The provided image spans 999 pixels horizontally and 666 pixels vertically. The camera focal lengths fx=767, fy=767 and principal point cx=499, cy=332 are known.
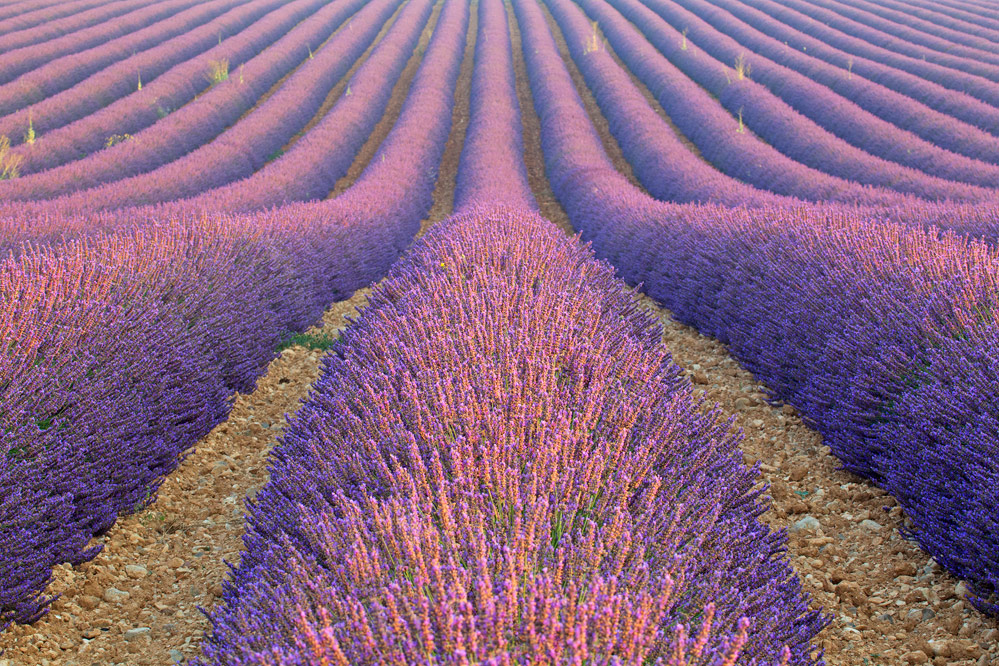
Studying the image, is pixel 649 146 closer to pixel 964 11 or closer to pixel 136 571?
pixel 136 571

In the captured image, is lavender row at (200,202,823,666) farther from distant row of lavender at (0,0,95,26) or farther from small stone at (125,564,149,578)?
→ distant row of lavender at (0,0,95,26)

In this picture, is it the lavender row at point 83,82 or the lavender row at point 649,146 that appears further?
the lavender row at point 83,82

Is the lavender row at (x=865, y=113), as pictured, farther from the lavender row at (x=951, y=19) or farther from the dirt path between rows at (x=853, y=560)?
the dirt path between rows at (x=853, y=560)

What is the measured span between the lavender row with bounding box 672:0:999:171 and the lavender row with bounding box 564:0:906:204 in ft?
5.50

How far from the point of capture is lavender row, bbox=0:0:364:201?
32.5ft

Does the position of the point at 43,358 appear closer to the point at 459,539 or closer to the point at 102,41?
the point at 459,539

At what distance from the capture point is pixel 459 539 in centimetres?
184

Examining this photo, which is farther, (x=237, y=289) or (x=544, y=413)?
(x=237, y=289)

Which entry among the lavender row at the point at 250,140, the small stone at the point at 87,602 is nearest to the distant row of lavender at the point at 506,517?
the small stone at the point at 87,602

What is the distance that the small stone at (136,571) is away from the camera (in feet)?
10.6

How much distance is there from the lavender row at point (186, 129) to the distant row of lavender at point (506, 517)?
8.25 metres

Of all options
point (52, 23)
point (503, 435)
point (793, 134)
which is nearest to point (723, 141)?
point (793, 134)

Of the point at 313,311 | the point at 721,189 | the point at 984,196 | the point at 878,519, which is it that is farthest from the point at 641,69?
the point at 878,519

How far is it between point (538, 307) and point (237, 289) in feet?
8.20
